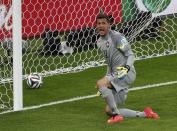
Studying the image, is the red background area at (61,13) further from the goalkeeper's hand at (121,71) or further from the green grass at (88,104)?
the goalkeeper's hand at (121,71)

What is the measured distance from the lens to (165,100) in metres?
8.33

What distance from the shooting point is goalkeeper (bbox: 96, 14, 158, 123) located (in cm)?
732

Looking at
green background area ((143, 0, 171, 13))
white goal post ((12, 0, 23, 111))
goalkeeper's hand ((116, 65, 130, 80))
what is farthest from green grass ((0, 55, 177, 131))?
green background area ((143, 0, 171, 13))

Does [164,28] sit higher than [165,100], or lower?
higher

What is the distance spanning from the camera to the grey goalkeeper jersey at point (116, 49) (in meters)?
7.43

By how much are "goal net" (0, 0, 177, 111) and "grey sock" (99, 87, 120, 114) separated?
3081mm

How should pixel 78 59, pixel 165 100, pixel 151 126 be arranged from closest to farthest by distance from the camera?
pixel 151 126
pixel 165 100
pixel 78 59

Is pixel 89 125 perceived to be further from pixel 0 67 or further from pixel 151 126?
pixel 0 67

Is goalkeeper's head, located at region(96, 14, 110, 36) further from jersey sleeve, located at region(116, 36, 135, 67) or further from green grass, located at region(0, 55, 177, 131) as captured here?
green grass, located at region(0, 55, 177, 131)

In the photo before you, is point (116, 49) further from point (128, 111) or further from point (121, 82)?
point (128, 111)

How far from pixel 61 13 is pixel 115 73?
4.46 metres

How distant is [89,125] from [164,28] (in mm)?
5640

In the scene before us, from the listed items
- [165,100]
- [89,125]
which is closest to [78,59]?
[165,100]

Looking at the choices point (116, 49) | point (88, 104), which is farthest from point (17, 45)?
point (116, 49)
